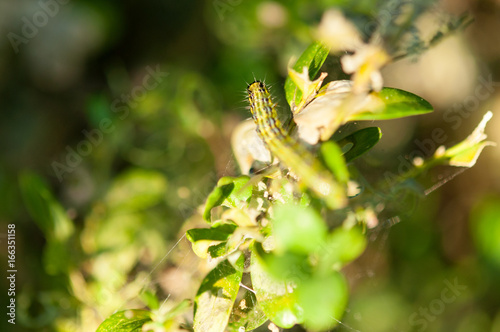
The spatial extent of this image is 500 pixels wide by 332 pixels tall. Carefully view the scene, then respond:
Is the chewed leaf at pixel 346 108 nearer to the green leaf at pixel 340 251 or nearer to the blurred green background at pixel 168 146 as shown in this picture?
the green leaf at pixel 340 251

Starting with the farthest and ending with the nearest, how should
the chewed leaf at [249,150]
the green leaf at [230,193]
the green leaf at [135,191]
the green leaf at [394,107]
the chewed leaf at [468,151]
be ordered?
the green leaf at [135,191] → the chewed leaf at [249,150] → the chewed leaf at [468,151] → the green leaf at [230,193] → the green leaf at [394,107]

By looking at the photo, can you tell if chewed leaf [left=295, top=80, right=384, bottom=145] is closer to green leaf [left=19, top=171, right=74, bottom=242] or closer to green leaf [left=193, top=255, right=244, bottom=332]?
green leaf [left=193, top=255, right=244, bottom=332]

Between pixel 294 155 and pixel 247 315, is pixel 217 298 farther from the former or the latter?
pixel 294 155

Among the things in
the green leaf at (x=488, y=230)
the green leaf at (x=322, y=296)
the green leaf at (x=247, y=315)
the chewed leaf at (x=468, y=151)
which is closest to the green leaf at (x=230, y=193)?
the green leaf at (x=247, y=315)

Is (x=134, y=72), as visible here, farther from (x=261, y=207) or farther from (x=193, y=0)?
(x=261, y=207)

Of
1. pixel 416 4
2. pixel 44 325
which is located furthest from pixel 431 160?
pixel 44 325

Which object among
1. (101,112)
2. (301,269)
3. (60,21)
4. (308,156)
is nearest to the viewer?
(301,269)
